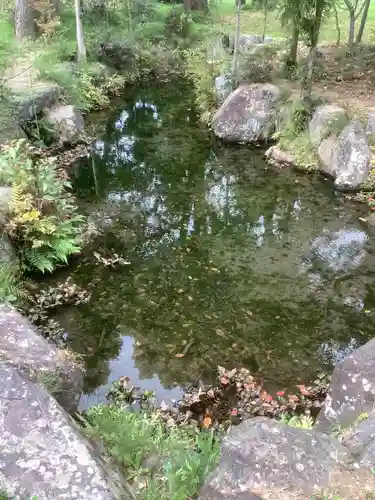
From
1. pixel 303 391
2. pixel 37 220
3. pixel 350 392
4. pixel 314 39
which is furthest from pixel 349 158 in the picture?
pixel 350 392

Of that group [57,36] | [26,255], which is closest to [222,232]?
[26,255]

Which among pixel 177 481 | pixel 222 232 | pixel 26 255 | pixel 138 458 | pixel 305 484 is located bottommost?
pixel 222 232

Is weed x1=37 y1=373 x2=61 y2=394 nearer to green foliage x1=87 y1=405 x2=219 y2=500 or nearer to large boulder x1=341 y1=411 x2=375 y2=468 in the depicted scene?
green foliage x1=87 y1=405 x2=219 y2=500

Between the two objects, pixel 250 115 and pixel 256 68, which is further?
pixel 256 68

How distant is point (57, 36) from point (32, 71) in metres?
5.44

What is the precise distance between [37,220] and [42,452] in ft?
16.9

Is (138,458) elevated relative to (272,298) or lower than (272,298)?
elevated

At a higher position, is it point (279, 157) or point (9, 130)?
point (9, 130)

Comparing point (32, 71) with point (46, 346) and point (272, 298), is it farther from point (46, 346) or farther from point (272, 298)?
point (46, 346)

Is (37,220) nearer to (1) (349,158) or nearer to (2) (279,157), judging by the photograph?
(2) (279,157)

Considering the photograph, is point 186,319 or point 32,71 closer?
point 186,319

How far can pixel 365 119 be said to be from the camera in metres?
12.4

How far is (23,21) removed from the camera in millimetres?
18391

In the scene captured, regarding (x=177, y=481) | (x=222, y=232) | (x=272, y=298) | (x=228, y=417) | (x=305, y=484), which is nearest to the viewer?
(x=305, y=484)
